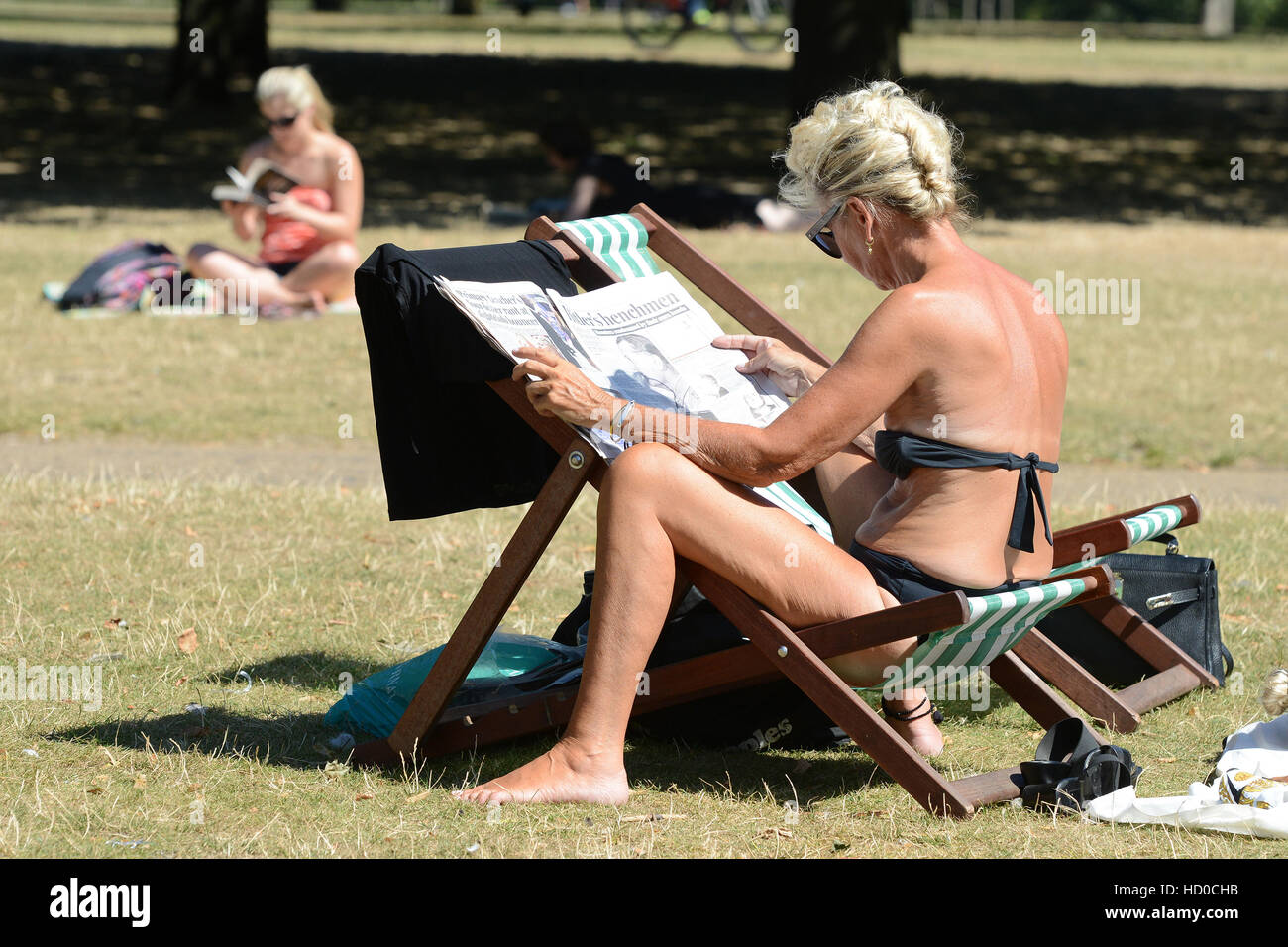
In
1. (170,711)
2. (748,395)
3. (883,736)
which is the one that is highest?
(748,395)

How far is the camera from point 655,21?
38.2 metres

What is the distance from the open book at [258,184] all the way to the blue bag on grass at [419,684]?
20.7ft

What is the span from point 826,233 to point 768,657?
1.06m

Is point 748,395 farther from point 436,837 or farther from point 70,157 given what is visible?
point 70,157

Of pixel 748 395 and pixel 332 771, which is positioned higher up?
pixel 748 395

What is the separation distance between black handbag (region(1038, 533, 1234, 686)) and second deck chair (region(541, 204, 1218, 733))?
47 mm

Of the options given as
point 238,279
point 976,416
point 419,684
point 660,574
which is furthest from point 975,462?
point 238,279

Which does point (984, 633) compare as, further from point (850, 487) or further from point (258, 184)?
point (258, 184)

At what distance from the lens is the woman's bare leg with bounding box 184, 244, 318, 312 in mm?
11242

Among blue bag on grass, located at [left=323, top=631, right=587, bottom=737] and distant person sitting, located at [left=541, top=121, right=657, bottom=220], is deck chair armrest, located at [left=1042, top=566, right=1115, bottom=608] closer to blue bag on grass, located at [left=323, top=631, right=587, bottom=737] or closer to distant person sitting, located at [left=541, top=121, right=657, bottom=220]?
blue bag on grass, located at [left=323, top=631, right=587, bottom=737]

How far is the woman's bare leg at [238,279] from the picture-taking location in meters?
11.2

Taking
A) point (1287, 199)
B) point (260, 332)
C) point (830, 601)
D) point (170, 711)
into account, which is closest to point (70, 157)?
point (260, 332)
